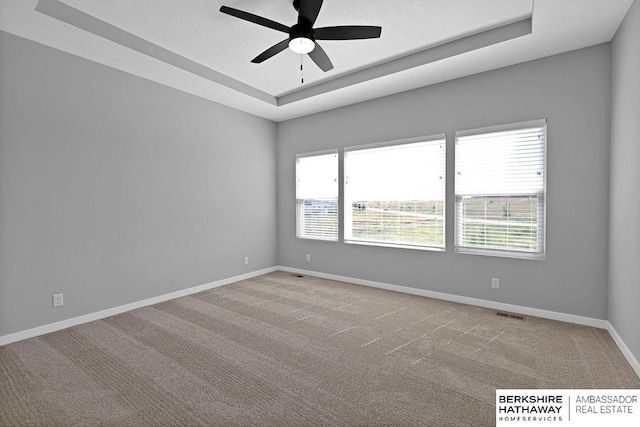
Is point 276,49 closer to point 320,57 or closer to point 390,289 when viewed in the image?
point 320,57

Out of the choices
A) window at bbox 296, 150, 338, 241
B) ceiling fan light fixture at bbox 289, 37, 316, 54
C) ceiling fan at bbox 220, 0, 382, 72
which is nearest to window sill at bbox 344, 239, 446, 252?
window at bbox 296, 150, 338, 241

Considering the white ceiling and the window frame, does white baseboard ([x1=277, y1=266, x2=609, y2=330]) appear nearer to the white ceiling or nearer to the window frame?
the window frame

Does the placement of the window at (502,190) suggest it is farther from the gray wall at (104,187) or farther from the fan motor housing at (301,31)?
the gray wall at (104,187)

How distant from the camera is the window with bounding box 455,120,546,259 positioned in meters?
3.54

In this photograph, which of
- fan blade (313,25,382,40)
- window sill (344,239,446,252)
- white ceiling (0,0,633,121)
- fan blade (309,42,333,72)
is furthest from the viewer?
window sill (344,239,446,252)

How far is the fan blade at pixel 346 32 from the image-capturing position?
8.48 feet

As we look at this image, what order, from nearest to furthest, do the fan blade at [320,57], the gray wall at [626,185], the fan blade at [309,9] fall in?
the fan blade at [309,9]
the gray wall at [626,185]
the fan blade at [320,57]

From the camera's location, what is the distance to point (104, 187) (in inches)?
145

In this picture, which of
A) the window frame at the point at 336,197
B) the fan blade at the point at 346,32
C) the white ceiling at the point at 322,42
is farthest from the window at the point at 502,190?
the fan blade at the point at 346,32

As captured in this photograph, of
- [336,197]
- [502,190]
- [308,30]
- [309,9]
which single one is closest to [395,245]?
[336,197]

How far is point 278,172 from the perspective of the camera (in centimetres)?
608

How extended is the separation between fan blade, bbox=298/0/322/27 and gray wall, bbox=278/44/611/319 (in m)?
2.34

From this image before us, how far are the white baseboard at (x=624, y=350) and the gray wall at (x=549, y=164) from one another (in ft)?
0.83

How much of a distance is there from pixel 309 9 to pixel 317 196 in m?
3.41
